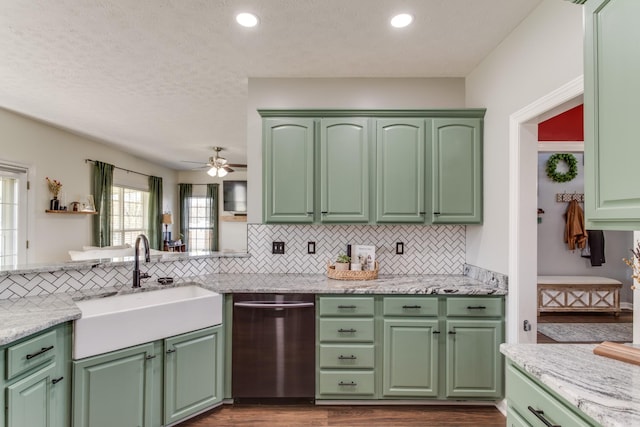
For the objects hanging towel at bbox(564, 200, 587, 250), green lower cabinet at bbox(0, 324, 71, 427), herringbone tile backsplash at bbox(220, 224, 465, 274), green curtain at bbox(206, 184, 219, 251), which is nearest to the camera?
green lower cabinet at bbox(0, 324, 71, 427)

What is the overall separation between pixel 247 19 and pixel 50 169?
4.47 m

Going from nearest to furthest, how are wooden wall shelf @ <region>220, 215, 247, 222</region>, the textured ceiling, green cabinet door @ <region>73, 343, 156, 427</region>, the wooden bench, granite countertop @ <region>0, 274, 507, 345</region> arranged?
1. granite countertop @ <region>0, 274, 507, 345</region>
2. green cabinet door @ <region>73, 343, 156, 427</region>
3. the textured ceiling
4. the wooden bench
5. wooden wall shelf @ <region>220, 215, 247, 222</region>

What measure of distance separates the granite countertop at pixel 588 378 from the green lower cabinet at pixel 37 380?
2.12 meters

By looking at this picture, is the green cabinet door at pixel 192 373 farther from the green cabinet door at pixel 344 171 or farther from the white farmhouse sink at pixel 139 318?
the green cabinet door at pixel 344 171

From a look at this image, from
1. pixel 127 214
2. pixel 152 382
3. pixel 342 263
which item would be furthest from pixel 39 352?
pixel 127 214

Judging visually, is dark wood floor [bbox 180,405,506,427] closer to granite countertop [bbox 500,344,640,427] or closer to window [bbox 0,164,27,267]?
granite countertop [bbox 500,344,640,427]

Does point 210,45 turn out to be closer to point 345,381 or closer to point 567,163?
point 345,381

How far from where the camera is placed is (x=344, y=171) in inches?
114

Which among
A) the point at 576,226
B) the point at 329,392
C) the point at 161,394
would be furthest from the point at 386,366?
the point at 576,226

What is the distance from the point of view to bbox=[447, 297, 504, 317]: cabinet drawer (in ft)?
8.31

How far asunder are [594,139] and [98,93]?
4253 millimetres

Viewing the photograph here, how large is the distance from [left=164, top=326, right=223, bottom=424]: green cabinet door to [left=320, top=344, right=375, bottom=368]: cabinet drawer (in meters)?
0.76

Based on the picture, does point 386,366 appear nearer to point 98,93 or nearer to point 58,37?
point 58,37

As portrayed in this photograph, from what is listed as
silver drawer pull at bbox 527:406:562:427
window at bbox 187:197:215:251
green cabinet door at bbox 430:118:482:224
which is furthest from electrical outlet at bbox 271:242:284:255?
window at bbox 187:197:215:251
